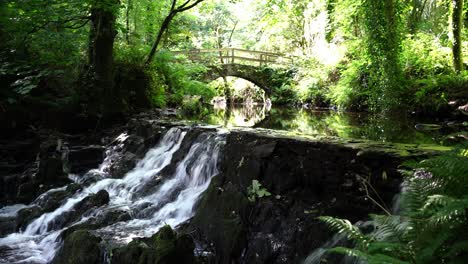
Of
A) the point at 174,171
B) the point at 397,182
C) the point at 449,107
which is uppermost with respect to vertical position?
the point at 449,107

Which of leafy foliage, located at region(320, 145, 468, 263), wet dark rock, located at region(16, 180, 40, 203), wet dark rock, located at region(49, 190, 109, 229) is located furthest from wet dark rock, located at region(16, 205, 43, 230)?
leafy foliage, located at region(320, 145, 468, 263)

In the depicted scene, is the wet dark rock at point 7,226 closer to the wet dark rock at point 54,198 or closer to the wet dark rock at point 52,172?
the wet dark rock at point 54,198

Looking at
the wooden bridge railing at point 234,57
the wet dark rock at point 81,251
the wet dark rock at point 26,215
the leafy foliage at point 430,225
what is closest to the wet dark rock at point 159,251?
the wet dark rock at point 81,251

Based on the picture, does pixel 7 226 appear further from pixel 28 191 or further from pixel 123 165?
pixel 123 165

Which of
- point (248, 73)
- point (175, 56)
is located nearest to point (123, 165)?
point (175, 56)

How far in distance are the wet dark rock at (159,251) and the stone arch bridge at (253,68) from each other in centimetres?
1881

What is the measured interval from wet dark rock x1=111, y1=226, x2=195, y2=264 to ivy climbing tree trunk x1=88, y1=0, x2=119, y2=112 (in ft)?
23.5

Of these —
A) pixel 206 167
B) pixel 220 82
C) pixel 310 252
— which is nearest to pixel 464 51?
pixel 206 167

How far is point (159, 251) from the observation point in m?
4.13

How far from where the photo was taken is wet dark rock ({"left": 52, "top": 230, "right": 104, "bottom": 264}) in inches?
177

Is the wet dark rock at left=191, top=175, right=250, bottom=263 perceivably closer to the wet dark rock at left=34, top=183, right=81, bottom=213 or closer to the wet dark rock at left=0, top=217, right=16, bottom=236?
the wet dark rock at left=34, top=183, right=81, bottom=213

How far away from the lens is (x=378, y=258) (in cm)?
219

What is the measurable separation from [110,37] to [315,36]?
18401mm

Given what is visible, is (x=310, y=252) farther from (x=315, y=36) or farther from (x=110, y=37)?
(x=315, y=36)
